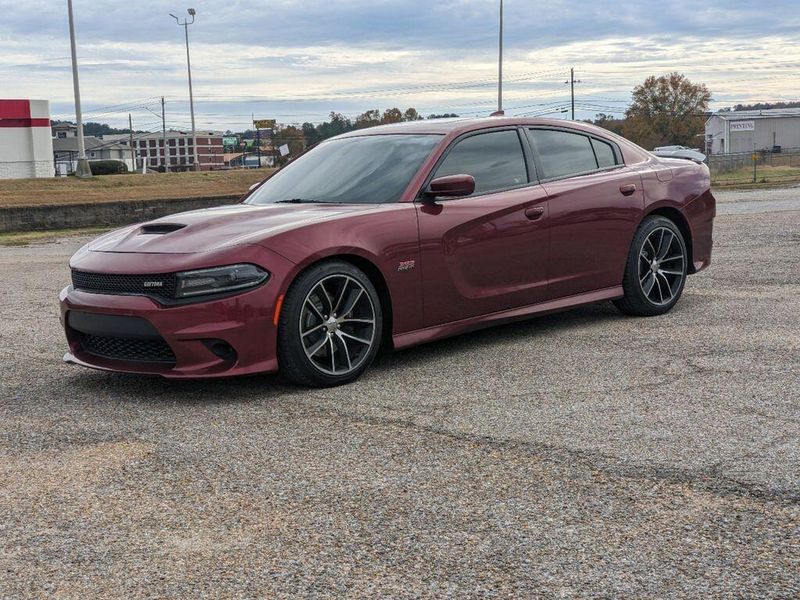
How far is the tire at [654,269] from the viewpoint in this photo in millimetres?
7336

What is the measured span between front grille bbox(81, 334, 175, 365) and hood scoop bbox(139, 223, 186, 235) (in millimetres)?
665

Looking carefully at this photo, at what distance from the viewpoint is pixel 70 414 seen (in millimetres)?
5125

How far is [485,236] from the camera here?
6.24m

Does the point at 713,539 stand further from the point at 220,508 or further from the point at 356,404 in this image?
the point at 356,404

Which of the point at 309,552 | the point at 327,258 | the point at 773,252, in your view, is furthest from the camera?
the point at 773,252

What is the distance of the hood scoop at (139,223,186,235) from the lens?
564 cm

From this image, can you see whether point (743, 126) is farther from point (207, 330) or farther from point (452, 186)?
point (207, 330)

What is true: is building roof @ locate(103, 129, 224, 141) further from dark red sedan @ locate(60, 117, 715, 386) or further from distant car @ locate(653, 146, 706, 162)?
dark red sedan @ locate(60, 117, 715, 386)

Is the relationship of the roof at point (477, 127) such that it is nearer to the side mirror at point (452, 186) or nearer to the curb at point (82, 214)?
the side mirror at point (452, 186)

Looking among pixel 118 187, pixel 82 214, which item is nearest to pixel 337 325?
pixel 82 214

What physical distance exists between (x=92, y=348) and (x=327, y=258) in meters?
1.40

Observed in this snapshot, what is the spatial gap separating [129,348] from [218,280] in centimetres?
67

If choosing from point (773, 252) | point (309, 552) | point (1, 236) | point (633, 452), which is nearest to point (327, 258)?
point (633, 452)

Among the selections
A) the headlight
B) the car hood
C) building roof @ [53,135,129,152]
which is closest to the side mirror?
the car hood
